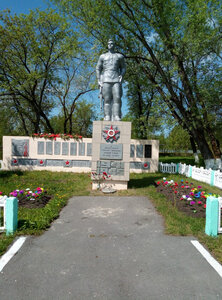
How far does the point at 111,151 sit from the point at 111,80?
9.20 ft

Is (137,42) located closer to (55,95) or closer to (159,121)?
(159,121)

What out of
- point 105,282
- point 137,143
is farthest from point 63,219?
point 137,143

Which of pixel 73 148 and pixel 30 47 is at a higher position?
pixel 30 47

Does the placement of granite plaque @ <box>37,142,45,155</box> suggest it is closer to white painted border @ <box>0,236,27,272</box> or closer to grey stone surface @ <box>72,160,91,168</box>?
grey stone surface @ <box>72,160,91,168</box>

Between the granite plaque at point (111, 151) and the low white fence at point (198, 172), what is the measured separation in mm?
4574

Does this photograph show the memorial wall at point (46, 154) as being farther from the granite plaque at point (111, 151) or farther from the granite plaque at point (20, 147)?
the granite plaque at point (111, 151)

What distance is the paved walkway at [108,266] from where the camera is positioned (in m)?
2.48

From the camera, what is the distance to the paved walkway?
2.48m

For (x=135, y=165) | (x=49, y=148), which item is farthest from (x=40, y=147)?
(x=135, y=165)

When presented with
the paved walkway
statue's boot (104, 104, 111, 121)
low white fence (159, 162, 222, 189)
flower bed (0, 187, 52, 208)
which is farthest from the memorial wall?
the paved walkway

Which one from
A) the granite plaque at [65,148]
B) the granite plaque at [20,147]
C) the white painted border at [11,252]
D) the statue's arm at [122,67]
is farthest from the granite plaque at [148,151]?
the white painted border at [11,252]

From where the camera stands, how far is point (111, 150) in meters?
7.67

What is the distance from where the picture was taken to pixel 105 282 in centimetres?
266

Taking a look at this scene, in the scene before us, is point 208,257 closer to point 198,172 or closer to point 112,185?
point 112,185
